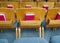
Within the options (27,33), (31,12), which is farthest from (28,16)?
(27,33)

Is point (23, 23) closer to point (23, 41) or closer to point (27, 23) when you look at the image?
point (27, 23)

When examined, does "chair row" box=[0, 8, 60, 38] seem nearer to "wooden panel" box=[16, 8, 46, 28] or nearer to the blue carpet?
"wooden panel" box=[16, 8, 46, 28]

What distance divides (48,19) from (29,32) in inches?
30.2

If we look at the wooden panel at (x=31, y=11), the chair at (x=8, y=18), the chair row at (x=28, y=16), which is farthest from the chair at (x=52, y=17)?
the chair at (x=8, y=18)

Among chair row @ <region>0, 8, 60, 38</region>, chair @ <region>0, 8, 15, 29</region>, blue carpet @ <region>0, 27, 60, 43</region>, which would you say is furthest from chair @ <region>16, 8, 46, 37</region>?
blue carpet @ <region>0, 27, 60, 43</region>

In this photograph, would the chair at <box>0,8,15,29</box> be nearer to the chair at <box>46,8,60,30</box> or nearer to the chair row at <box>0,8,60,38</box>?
the chair row at <box>0,8,60,38</box>

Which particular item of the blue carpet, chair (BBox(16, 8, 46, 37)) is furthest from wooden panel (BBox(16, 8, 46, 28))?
the blue carpet

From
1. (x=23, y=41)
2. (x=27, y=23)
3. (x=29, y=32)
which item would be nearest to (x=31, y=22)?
(x=27, y=23)

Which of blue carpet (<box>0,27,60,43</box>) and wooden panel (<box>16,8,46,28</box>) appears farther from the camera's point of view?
blue carpet (<box>0,27,60,43</box>)

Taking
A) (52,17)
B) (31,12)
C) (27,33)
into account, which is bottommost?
(27,33)

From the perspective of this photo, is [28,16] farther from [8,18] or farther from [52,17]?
[52,17]

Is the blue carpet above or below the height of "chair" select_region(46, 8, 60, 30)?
below

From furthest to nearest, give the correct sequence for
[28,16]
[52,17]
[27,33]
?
[27,33], [52,17], [28,16]

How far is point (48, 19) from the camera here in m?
2.96
